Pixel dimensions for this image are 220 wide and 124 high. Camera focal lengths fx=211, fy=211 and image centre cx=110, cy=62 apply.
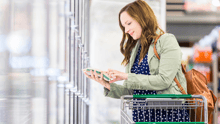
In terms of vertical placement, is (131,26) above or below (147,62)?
above

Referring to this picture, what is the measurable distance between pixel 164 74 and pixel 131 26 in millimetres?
395

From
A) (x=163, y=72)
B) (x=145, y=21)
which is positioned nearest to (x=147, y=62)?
(x=163, y=72)

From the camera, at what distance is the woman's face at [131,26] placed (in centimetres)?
137

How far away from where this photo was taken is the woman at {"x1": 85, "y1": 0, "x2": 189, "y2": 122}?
1.21 meters

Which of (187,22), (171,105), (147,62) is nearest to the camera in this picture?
(171,105)

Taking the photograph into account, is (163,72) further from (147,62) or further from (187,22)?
(187,22)

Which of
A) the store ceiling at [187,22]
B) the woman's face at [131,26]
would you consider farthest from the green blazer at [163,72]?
the store ceiling at [187,22]

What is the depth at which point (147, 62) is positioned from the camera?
130 cm

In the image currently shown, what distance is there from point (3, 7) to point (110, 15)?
325 centimetres

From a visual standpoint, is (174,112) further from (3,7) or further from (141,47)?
(3,7)

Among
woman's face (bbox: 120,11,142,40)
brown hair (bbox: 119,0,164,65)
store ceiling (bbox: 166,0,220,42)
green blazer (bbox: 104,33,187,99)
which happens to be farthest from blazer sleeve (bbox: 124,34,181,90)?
store ceiling (bbox: 166,0,220,42)

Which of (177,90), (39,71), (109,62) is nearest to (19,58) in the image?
(39,71)

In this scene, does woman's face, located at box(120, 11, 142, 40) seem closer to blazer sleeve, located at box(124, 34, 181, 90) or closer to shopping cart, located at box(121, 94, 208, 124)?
blazer sleeve, located at box(124, 34, 181, 90)

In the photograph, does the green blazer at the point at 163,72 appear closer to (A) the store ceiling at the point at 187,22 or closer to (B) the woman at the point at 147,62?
(B) the woman at the point at 147,62
